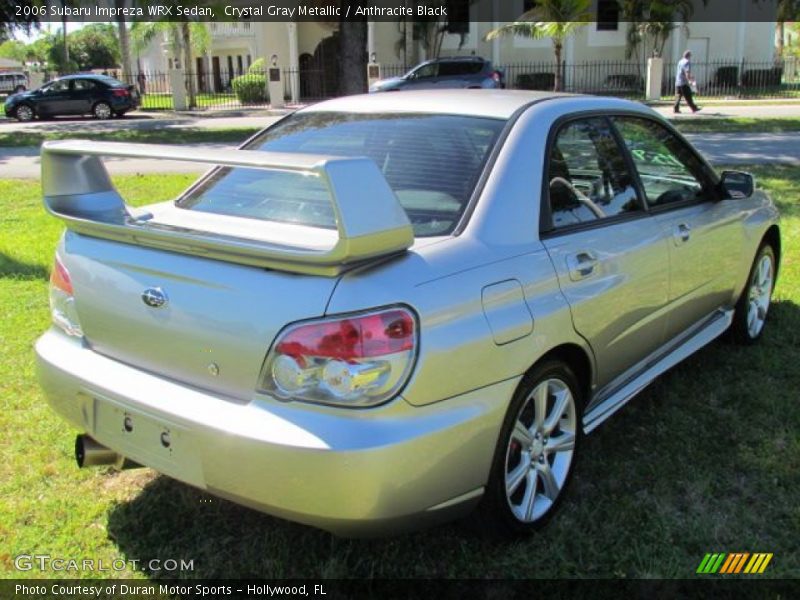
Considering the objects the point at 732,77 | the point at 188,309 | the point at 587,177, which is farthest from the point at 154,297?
the point at 732,77

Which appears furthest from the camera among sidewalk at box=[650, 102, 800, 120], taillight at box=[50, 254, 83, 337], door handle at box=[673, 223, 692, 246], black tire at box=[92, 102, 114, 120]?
black tire at box=[92, 102, 114, 120]

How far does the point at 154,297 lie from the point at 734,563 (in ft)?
7.54

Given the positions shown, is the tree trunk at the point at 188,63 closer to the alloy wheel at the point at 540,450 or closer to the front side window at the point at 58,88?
the front side window at the point at 58,88

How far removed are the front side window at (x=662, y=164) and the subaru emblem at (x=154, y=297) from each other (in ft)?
7.49

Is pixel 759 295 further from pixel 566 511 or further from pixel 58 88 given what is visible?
pixel 58 88

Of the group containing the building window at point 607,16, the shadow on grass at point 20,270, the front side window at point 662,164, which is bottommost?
the shadow on grass at point 20,270

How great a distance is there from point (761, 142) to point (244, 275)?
596 inches

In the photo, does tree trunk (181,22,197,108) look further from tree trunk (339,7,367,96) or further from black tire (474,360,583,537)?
black tire (474,360,583,537)

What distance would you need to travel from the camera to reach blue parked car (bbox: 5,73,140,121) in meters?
26.4

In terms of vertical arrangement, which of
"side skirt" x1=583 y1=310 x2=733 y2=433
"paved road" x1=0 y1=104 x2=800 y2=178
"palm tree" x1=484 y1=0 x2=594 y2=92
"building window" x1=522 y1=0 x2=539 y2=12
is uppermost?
"building window" x1=522 y1=0 x2=539 y2=12

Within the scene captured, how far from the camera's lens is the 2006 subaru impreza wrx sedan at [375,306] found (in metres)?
2.34

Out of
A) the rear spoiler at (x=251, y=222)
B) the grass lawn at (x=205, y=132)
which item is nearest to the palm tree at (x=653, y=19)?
the grass lawn at (x=205, y=132)

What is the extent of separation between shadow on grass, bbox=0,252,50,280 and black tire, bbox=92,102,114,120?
71.0 feet

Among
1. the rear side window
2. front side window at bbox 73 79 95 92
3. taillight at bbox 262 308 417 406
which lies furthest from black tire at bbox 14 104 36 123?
taillight at bbox 262 308 417 406
